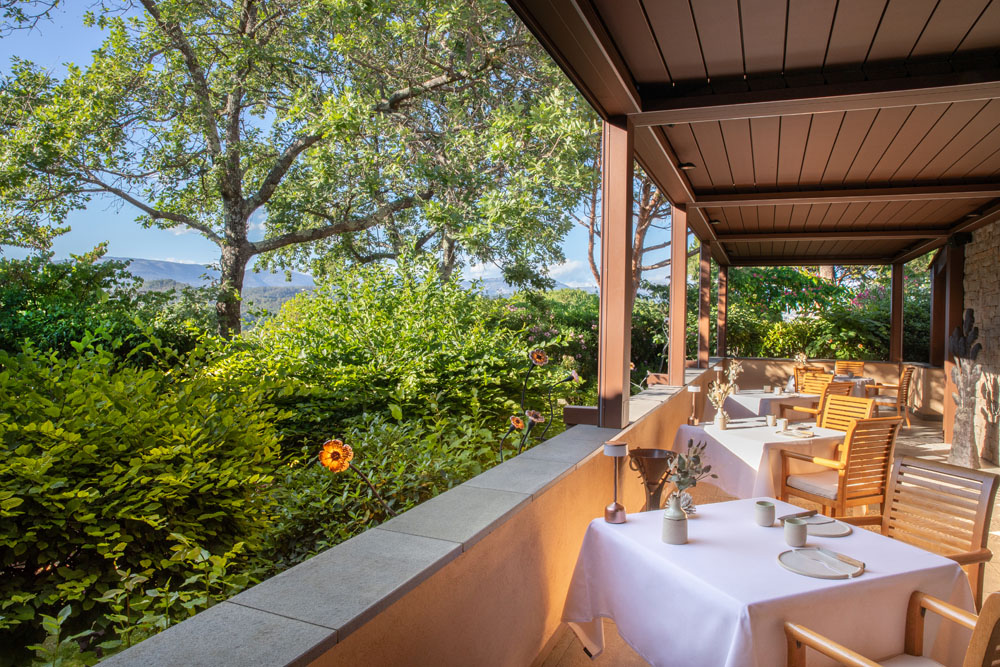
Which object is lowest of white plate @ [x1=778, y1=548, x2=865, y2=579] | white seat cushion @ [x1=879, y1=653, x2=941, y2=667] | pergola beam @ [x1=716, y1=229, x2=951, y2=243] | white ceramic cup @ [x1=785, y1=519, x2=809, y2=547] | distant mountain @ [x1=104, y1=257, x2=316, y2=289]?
white seat cushion @ [x1=879, y1=653, x2=941, y2=667]

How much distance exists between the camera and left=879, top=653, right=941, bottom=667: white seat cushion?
5.85ft

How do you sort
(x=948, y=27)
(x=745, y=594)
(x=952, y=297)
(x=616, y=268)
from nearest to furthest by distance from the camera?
(x=745, y=594), (x=948, y=27), (x=616, y=268), (x=952, y=297)

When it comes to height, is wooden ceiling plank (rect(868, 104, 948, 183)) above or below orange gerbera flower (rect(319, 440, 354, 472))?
above

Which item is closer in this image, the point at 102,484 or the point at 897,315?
the point at 102,484

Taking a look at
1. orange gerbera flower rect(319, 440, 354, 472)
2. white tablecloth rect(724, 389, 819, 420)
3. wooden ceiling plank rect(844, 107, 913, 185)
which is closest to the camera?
orange gerbera flower rect(319, 440, 354, 472)

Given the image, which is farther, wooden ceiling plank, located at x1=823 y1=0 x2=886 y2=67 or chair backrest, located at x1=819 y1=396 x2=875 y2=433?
chair backrest, located at x1=819 y1=396 x2=875 y2=433

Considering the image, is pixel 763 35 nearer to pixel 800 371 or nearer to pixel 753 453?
pixel 753 453

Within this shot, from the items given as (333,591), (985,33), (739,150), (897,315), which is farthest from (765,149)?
(897,315)

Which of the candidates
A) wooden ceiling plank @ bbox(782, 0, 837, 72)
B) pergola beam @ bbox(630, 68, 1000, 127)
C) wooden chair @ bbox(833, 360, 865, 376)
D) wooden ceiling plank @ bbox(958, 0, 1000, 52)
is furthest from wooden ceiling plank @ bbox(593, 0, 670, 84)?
wooden chair @ bbox(833, 360, 865, 376)

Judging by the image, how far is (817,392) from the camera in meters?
7.34

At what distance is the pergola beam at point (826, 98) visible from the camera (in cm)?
292

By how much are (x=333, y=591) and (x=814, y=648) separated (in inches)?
49.2

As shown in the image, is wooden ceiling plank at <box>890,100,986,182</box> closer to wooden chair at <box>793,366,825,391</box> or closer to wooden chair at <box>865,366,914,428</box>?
wooden chair at <box>793,366,825,391</box>

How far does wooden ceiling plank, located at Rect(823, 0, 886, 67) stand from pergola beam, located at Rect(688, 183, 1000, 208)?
268 cm
